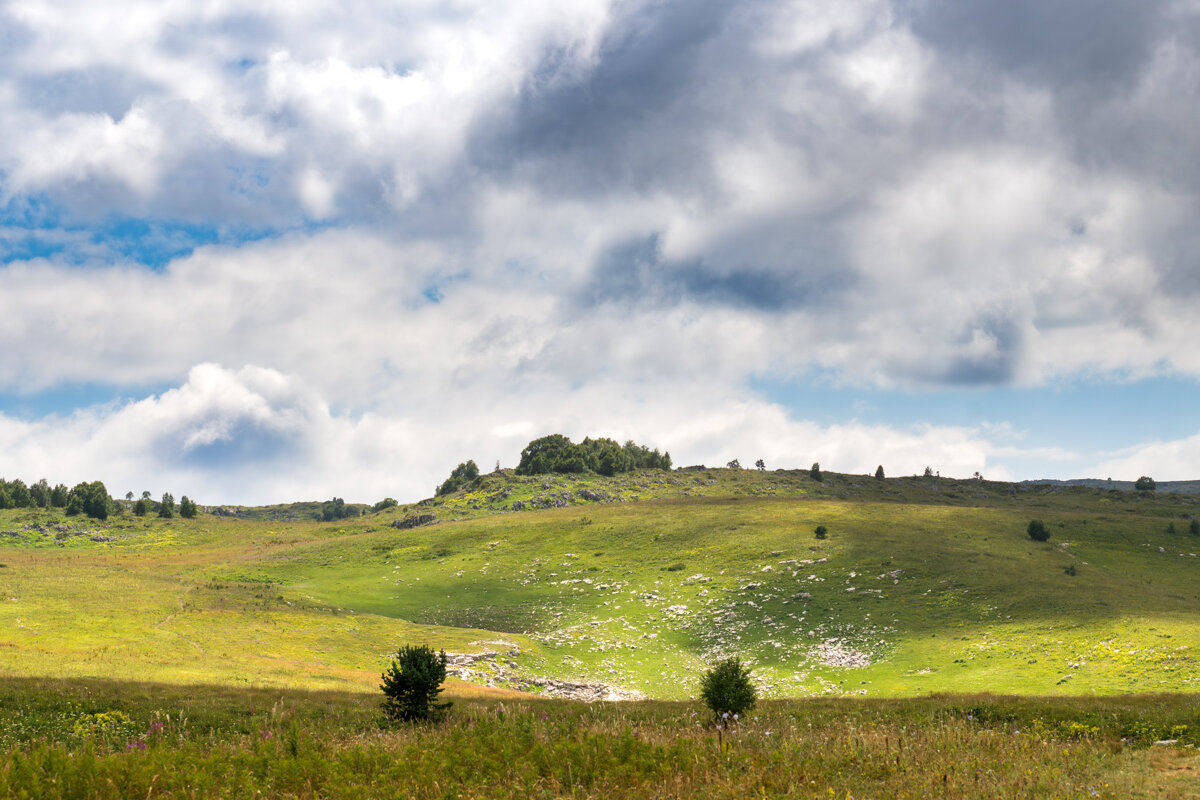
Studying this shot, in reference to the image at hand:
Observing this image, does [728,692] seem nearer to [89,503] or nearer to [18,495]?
[89,503]

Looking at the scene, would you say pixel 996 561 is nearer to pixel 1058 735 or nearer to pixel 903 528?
pixel 903 528

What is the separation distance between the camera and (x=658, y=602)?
72.6 metres

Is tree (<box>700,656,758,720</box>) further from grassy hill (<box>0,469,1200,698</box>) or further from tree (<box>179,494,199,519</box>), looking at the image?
tree (<box>179,494,199,519</box>)

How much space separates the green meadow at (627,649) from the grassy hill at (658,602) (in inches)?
16.4

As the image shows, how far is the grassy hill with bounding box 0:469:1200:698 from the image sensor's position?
46094mm

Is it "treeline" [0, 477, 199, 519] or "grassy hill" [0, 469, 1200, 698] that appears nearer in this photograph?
"grassy hill" [0, 469, 1200, 698]

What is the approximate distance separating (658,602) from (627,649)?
465 inches

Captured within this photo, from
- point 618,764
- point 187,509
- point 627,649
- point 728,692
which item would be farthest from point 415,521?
point 618,764

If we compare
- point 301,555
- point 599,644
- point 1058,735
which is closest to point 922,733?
point 1058,735

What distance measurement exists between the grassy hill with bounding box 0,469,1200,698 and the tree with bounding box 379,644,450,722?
18.7 metres

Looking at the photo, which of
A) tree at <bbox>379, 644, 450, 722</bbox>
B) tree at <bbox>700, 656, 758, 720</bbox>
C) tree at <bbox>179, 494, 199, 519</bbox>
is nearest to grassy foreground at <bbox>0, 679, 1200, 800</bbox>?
tree at <bbox>700, 656, 758, 720</bbox>

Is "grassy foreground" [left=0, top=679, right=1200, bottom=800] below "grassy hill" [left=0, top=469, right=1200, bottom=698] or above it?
above

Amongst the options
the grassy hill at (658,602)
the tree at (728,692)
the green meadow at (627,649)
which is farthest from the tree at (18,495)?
the tree at (728,692)

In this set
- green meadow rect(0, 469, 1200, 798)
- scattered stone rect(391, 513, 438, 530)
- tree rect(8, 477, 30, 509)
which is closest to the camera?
green meadow rect(0, 469, 1200, 798)
